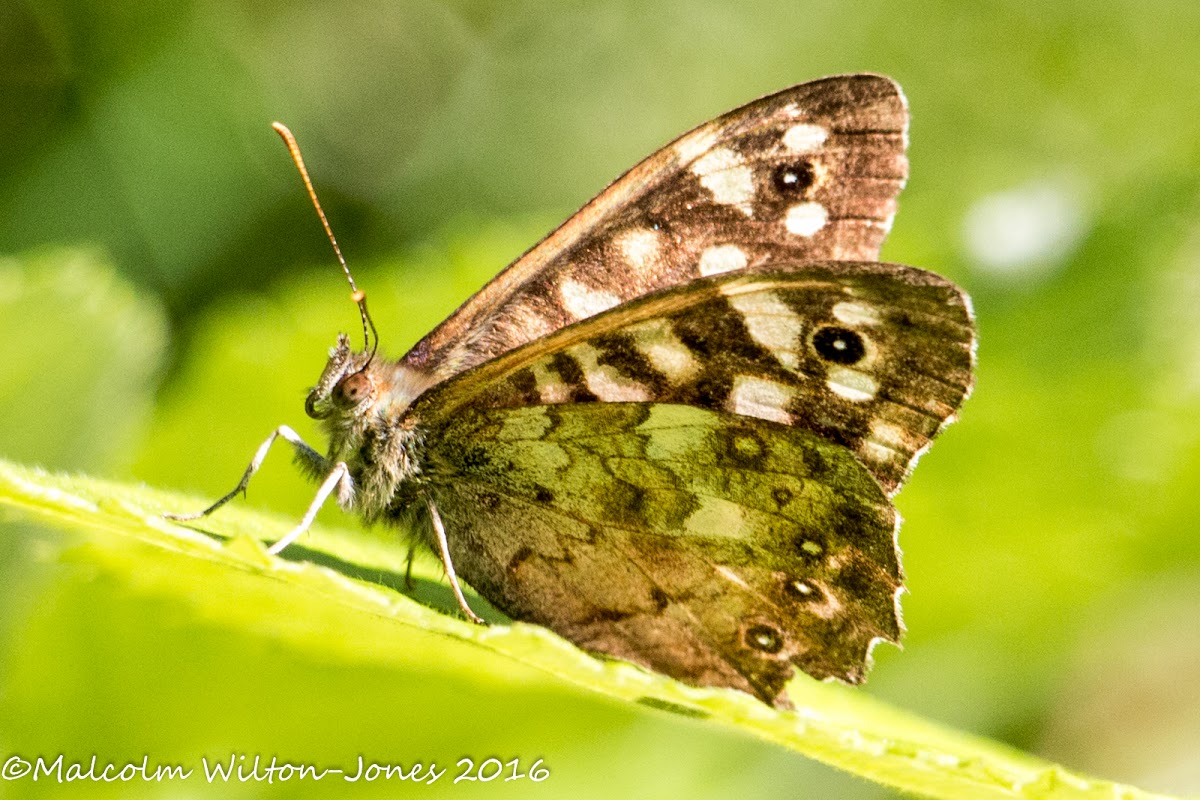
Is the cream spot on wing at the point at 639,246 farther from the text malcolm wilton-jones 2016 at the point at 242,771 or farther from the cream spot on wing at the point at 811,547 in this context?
the text malcolm wilton-jones 2016 at the point at 242,771

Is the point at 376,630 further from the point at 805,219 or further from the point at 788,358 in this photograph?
the point at 805,219

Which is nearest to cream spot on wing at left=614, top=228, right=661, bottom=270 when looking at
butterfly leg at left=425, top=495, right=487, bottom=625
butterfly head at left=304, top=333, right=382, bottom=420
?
butterfly head at left=304, top=333, right=382, bottom=420

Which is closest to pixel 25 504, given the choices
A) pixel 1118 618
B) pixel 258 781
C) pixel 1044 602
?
pixel 258 781

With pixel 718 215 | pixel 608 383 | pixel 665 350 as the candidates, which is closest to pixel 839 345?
pixel 665 350

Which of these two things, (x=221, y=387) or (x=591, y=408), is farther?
(x=221, y=387)

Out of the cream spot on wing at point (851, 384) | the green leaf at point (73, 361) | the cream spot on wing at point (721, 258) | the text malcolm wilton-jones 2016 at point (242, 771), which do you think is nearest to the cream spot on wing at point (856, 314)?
the cream spot on wing at point (851, 384)

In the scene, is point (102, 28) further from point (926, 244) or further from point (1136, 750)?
point (1136, 750)

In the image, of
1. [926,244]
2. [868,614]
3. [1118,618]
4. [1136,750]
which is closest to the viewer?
[868,614]
